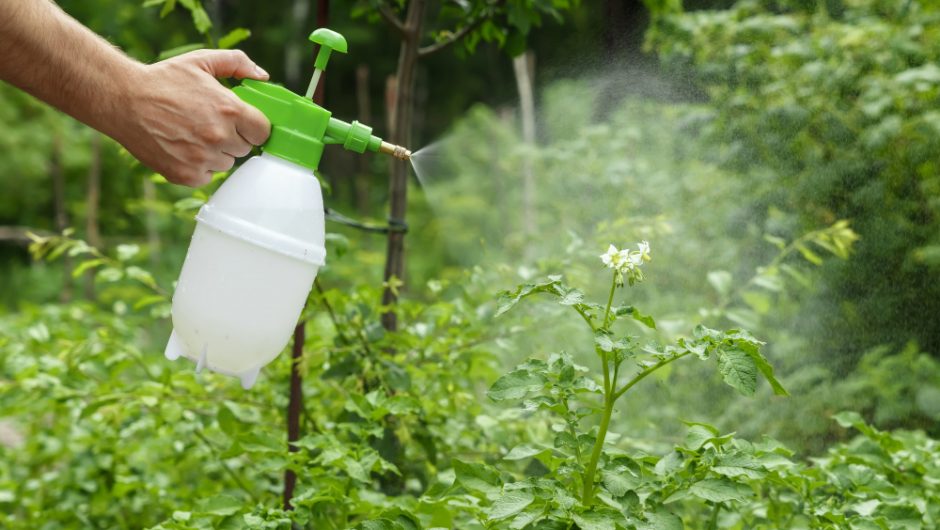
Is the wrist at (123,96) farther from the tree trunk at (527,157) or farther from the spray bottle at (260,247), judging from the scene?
the tree trunk at (527,157)

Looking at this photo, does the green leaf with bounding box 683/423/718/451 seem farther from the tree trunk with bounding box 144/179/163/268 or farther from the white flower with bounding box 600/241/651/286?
the tree trunk with bounding box 144/179/163/268

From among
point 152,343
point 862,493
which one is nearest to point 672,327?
point 862,493

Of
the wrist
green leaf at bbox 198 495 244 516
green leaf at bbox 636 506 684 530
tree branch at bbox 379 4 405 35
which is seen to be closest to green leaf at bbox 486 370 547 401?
green leaf at bbox 636 506 684 530

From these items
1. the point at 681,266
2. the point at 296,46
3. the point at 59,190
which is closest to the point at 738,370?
the point at 681,266

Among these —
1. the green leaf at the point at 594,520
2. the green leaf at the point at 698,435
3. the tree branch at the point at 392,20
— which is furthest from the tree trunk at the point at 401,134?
the green leaf at the point at 594,520

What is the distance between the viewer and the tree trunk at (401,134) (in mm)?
2168

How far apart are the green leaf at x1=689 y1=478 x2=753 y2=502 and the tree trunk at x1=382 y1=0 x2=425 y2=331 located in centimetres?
99

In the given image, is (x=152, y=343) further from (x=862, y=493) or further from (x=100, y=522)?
(x=862, y=493)

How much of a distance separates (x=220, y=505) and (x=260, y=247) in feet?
1.35

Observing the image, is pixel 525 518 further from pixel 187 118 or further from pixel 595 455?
pixel 187 118

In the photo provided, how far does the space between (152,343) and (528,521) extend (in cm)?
460

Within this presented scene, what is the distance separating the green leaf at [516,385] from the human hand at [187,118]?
42 cm

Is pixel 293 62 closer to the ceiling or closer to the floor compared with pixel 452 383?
closer to the ceiling

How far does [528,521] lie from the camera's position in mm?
1188
